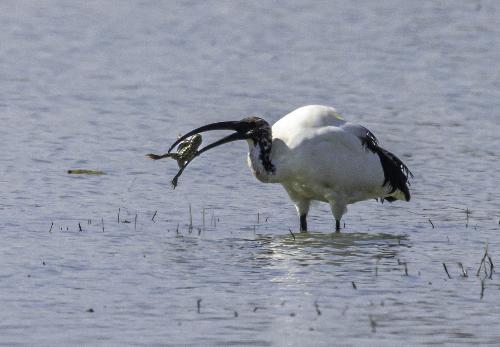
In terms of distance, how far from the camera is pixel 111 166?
14227 millimetres

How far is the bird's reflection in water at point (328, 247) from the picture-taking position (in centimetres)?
1043

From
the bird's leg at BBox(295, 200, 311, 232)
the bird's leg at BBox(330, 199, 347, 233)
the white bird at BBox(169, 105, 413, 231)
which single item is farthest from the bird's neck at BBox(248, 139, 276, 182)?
the bird's leg at BBox(330, 199, 347, 233)

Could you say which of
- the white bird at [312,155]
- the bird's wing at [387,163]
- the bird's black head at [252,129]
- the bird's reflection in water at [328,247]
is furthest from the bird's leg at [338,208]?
the bird's black head at [252,129]

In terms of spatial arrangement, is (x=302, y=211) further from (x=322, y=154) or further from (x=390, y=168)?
(x=390, y=168)

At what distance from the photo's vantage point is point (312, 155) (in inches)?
452

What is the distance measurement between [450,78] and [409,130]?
2959 millimetres

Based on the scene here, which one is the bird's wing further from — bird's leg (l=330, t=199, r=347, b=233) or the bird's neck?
the bird's neck

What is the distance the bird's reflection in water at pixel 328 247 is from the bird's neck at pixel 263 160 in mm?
488

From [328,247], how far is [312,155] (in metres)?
0.82

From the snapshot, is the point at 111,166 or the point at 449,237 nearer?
the point at 449,237

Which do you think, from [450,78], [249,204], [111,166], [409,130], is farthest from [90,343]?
[450,78]

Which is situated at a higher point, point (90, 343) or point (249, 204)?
point (90, 343)

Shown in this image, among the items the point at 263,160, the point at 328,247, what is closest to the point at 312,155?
the point at 263,160

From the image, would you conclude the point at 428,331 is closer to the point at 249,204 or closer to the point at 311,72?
the point at 249,204
